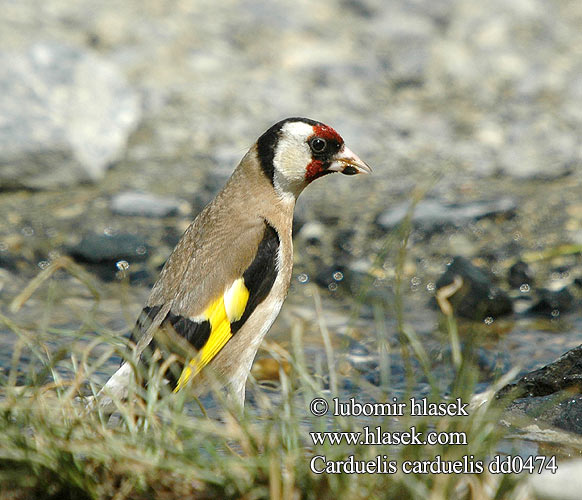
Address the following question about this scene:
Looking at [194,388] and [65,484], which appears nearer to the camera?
[65,484]

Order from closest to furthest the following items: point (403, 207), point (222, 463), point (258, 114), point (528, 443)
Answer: point (222, 463)
point (528, 443)
point (403, 207)
point (258, 114)

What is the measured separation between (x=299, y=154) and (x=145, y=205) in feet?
8.11

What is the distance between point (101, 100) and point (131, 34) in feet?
4.82

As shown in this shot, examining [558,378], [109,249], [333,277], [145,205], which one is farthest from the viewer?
[145,205]

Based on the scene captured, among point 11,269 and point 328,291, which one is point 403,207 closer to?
point 328,291

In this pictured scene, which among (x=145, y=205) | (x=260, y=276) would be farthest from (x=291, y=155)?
(x=145, y=205)

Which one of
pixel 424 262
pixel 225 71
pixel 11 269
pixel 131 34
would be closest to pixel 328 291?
pixel 424 262

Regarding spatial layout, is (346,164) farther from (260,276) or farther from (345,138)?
(345,138)

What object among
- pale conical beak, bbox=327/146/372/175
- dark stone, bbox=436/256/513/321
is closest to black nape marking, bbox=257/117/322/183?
pale conical beak, bbox=327/146/372/175

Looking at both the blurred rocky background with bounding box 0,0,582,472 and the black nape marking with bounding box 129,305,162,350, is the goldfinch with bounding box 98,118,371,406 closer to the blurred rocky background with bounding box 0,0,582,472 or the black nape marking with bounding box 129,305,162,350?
the black nape marking with bounding box 129,305,162,350

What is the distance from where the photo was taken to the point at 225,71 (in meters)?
8.74

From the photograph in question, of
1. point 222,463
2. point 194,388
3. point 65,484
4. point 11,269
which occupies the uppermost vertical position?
point 222,463

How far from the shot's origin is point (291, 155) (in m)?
4.57

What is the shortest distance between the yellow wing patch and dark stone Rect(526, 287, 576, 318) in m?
2.24
